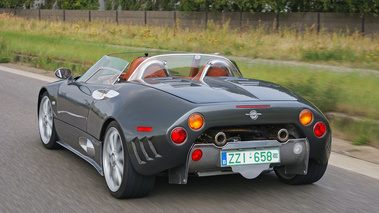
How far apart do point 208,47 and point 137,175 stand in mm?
17117

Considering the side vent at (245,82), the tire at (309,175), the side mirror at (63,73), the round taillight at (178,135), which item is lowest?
the tire at (309,175)

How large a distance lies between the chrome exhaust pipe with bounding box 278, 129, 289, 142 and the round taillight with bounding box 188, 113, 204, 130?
2.29 ft

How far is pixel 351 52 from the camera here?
17.1m

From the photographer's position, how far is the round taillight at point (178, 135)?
15.0ft

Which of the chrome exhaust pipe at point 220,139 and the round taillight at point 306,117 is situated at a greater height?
the round taillight at point 306,117

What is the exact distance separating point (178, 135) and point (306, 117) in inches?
44.1

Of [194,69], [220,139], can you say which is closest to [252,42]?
[194,69]

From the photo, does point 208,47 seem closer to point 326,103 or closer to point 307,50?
point 307,50

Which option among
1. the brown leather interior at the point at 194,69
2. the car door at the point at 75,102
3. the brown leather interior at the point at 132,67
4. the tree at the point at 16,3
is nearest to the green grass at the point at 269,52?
the brown leather interior at the point at 194,69

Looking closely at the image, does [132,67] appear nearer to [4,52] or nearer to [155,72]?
[155,72]

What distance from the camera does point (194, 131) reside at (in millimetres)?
4582

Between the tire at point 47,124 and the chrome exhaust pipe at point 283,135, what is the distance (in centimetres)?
295

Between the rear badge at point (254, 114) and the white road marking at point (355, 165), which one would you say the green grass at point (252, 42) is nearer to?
the white road marking at point (355, 165)

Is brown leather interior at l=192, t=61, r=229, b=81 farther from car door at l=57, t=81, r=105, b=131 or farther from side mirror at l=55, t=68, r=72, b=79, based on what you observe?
side mirror at l=55, t=68, r=72, b=79
